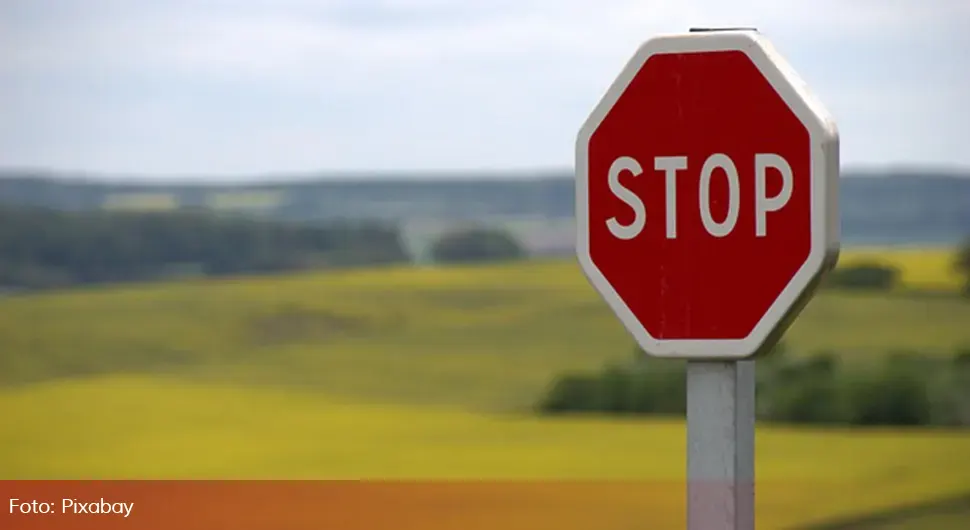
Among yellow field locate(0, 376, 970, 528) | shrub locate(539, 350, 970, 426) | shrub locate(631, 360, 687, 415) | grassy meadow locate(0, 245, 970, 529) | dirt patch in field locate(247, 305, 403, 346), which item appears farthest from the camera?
dirt patch in field locate(247, 305, 403, 346)

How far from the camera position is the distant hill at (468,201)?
714cm

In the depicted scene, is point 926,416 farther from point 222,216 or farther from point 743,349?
point 743,349

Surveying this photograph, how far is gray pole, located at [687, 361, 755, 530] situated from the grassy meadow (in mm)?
5749

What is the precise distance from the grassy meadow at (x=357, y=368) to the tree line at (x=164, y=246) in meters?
0.10

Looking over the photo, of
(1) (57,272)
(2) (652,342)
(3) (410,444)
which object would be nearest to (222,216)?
(1) (57,272)

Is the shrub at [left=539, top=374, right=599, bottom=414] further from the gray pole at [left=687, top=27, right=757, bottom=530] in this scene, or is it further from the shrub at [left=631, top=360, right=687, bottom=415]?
the gray pole at [left=687, top=27, right=757, bottom=530]

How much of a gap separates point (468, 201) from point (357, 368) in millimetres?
1289

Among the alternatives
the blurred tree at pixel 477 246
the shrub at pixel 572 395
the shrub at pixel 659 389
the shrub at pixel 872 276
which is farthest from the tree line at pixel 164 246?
the shrub at pixel 872 276

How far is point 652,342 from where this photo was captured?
3.88 feet

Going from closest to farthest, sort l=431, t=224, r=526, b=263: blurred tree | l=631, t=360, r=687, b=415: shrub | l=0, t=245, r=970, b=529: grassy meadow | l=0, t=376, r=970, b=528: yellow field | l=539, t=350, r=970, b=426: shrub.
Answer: l=0, t=376, r=970, b=528: yellow field
l=631, t=360, r=687, b=415: shrub
l=0, t=245, r=970, b=529: grassy meadow
l=539, t=350, r=970, b=426: shrub
l=431, t=224, r=526, b=263: blurred tree

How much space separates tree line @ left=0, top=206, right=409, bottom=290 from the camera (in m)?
7.49

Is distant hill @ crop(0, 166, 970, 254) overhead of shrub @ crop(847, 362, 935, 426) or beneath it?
overhead

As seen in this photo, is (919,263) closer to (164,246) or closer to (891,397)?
(891,397)

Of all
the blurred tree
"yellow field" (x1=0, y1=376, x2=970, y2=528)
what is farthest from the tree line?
"yellow field" (x1=0, y1=376, x2=970, y2=528)
